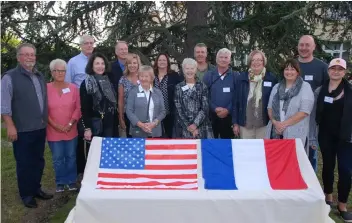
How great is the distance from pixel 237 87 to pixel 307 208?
1882mm

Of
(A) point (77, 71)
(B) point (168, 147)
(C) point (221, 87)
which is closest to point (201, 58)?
(C) point (221, 87)

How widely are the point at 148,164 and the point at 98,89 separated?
1.26m

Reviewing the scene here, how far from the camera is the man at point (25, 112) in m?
4.45

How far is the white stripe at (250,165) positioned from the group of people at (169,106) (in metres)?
0.51

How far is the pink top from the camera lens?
4.92 m

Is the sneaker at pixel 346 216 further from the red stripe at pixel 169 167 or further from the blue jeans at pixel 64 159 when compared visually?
the blue jeans at pixel 64 159

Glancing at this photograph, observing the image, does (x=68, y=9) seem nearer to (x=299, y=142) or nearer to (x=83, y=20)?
(x=83, y=20)

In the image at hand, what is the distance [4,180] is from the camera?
20.5 feet

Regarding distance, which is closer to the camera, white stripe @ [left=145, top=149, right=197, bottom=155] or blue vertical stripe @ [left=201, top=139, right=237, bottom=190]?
blue vertical stripe @ [left=201, top=139, right=237, bottom=190]

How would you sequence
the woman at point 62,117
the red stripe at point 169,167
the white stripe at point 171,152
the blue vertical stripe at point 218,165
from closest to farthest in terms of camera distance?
the blue vertical stripe at point 218,165, the red stripe at point 169,167, the white stripe at point 171,152, the woman at point 62,117

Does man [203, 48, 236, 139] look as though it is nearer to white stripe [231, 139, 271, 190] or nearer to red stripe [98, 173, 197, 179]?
white stripe [231, 139, 271, 190]

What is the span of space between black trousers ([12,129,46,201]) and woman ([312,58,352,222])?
11.2 ft

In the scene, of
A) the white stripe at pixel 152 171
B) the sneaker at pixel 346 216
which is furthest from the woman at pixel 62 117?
the sneaker at pixel 346 216

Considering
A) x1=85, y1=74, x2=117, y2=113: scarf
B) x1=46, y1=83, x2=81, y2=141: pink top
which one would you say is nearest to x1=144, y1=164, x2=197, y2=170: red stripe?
x1=85, y1=74, x2=117, y2=113: scarf
